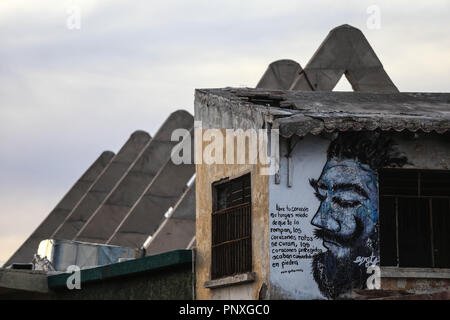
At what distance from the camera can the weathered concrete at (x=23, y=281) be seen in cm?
2489

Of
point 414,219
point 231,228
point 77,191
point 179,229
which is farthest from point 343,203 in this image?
point 77,191

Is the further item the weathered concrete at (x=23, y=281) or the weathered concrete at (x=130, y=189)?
the weathered concrete at (x=130, y=189)

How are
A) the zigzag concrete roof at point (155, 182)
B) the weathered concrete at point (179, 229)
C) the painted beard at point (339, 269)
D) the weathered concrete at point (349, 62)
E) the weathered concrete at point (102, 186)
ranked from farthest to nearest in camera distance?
the weathered concrete at point (102, 186) → the weathered concrete at point (179, 229) → the zigzag concrete roof at point (155, 182) → the weathered concrete at point (349, 62) → the painted beard at point (339, 269)

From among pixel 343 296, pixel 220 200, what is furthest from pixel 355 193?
pixel 220 200

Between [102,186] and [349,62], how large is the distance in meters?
18.8

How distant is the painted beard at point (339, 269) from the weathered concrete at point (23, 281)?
384 inches

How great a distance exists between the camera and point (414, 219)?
18812 millimetres

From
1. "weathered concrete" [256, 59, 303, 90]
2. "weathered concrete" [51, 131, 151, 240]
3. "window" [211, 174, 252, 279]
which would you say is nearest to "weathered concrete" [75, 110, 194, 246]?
"weathered concrete" [51, 131, 151, 240]

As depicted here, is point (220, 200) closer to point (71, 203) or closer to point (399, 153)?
point (399, 153)

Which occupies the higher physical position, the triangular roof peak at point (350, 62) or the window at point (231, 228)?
the triangular roof peak at point (350, 62)

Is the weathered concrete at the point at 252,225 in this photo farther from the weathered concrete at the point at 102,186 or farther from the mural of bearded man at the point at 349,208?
the weathered concrete at the point at 102,186

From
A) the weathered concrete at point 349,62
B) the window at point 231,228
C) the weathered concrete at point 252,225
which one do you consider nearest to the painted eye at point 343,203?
the weathered concrete at point 252,225

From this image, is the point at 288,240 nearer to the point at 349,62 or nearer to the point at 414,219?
the point at 414,219
